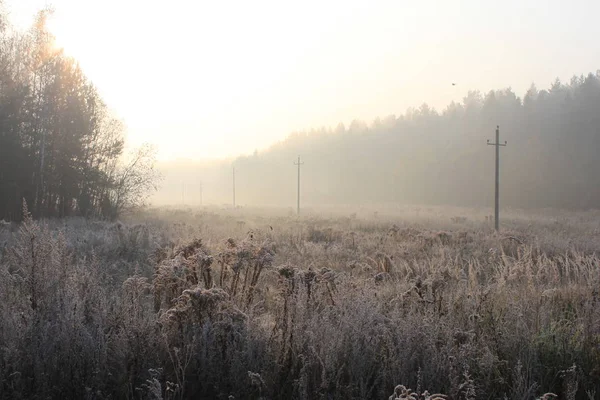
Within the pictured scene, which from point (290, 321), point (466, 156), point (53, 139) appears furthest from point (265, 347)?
point (466, 156)

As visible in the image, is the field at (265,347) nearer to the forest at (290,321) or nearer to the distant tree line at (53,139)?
the forest at (290,321)

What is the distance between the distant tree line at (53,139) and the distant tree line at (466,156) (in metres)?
47.4

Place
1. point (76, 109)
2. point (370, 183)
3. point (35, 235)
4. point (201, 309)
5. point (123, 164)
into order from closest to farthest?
point (201, 309) < point (35, 235) < point (76, 109) < point (123, 164) < point (370, 183)

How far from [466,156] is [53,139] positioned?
56738 millimetres

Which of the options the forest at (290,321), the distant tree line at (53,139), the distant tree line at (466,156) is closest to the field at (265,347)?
the forest at (290,321)

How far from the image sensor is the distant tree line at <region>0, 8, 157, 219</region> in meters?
22.8

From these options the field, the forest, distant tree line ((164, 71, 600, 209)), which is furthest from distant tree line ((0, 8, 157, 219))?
distant tree line ((164, 71, 600, 209))

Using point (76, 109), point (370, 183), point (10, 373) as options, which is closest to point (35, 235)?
point (10, 373)

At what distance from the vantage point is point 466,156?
219 ft

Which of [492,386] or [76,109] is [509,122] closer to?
[76,109]

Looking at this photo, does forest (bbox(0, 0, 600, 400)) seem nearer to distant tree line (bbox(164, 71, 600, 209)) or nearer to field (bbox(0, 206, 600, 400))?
field (bbox(0, 206, 600, 400))

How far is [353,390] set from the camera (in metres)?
3.41

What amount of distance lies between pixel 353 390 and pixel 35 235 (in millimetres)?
3442

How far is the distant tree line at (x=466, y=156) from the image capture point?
54281mm
